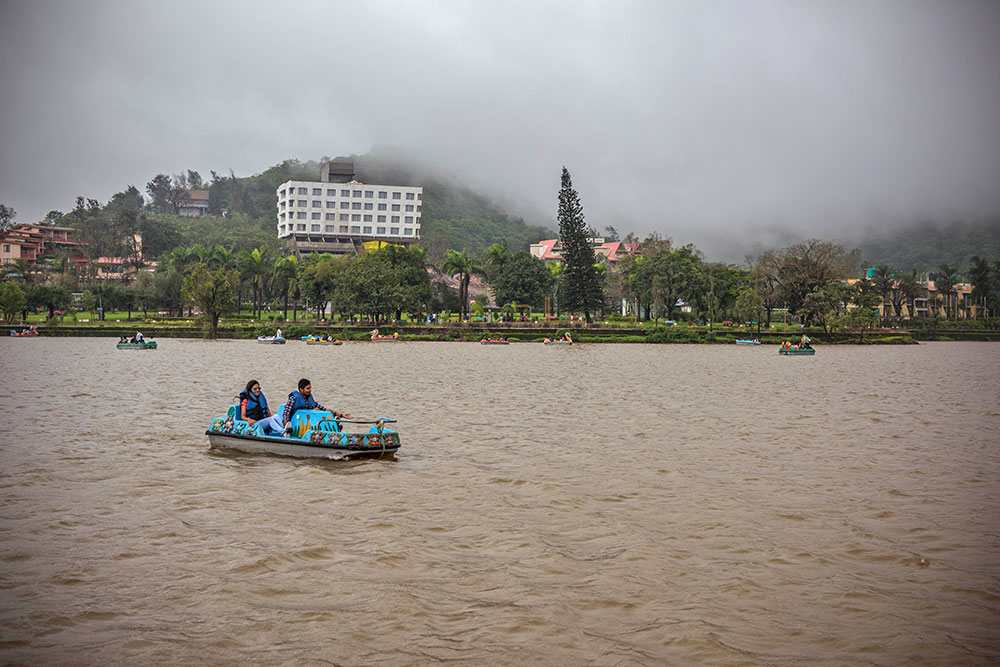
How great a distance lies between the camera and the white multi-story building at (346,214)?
16125 cm

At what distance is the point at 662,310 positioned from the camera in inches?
4053

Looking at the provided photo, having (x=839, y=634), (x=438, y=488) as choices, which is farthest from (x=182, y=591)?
(x=839, y=634)

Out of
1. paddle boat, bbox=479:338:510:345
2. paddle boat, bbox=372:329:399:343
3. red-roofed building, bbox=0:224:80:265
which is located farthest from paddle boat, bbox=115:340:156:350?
red-roofed building, bbox=0:224:80:265

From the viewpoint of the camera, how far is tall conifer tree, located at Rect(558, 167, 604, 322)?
88.1 m

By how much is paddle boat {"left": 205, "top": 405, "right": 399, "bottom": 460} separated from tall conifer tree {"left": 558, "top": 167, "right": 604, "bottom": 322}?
237ft

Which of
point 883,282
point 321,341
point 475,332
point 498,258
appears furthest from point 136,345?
point 883,282

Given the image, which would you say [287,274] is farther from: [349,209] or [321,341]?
[349,209]

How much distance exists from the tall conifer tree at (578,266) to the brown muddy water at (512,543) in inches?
2538

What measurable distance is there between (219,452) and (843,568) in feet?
41.3

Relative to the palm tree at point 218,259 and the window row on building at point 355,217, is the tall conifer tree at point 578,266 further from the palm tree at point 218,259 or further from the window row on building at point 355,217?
the window row on building at point 355,217

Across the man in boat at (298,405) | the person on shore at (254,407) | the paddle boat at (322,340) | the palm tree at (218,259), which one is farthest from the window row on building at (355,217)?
the man in boat at (298,405)

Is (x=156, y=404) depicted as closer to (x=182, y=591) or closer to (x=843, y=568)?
(x=182, y=591)

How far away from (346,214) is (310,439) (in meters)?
152

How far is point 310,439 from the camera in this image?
52.5ft
